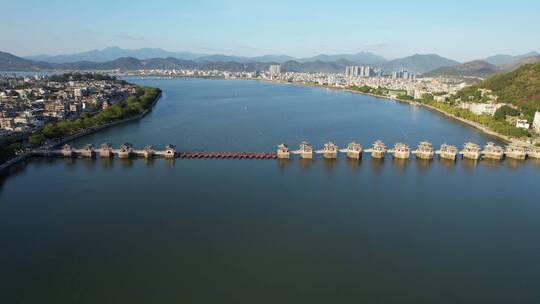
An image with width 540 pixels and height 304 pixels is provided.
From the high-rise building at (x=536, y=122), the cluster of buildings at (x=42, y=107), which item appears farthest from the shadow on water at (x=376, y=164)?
the cluster of buildings at (x=42, y=107)

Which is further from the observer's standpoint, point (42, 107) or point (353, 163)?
point (42, 107)

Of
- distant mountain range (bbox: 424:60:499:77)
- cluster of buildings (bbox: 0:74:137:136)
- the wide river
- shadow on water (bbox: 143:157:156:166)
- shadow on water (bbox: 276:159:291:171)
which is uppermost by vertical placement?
distant mountain range (bbox: 424:60:499:77)

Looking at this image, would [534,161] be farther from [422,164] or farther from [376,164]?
[376,164]

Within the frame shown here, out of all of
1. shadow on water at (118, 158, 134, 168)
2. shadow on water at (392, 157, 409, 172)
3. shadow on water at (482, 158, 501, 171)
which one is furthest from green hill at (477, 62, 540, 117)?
shadow on water at (118, 158, 134, 168)

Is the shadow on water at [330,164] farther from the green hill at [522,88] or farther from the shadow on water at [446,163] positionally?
the green hill at [522,88]

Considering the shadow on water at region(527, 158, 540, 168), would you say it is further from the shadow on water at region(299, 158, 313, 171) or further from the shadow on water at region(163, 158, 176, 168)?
the shadow on water at region(163, 158, 176, 168)

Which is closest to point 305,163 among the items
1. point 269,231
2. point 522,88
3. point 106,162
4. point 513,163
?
point 269,231

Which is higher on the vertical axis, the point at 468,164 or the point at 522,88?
the point at 522,88

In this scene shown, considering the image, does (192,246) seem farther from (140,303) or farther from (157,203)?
(157,203)
